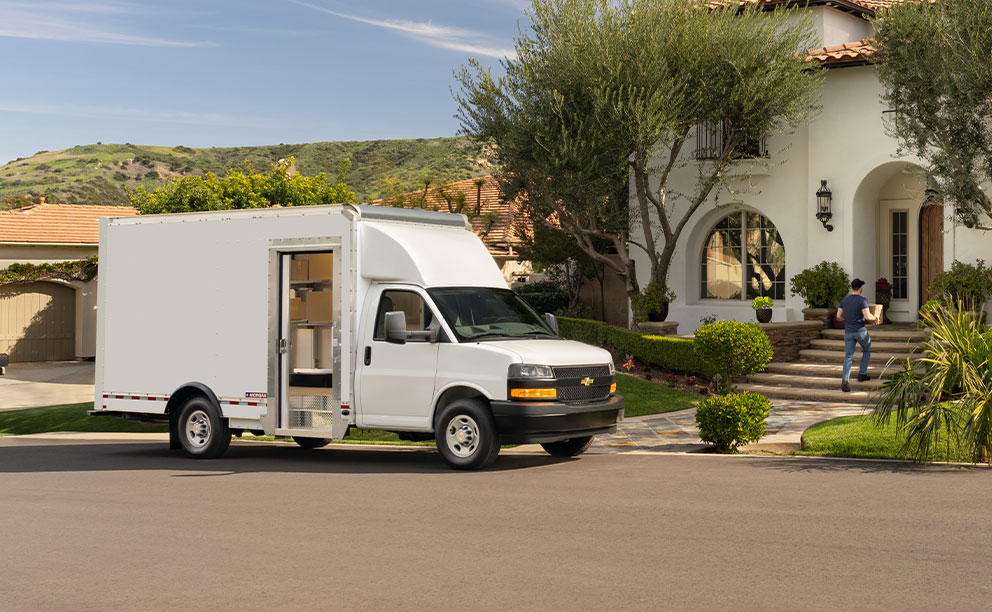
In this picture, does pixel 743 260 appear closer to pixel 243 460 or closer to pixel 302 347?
pixel 302 347

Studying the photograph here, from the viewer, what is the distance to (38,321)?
32.3 meters

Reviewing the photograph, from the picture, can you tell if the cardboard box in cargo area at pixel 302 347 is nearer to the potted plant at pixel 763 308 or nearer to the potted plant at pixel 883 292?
the potted plant at pixel 763 308

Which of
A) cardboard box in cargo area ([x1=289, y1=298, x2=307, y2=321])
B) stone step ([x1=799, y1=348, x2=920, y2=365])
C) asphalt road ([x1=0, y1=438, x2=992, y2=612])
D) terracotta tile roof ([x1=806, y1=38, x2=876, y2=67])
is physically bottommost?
asphalt road ([x1=0, y1=438, x2=992, y2=612])

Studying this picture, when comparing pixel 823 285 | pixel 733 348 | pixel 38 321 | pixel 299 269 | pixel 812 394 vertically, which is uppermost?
pixel 823 285

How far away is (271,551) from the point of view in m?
7.74

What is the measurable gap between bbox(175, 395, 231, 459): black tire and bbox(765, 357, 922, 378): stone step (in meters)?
11.6

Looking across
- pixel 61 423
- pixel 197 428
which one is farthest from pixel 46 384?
pixel 197 428

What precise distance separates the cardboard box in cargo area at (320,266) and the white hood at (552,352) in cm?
266

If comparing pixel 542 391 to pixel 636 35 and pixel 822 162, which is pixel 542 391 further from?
pixel 822 162

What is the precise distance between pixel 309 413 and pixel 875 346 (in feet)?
41.6

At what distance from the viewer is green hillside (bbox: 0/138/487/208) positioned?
84250mm

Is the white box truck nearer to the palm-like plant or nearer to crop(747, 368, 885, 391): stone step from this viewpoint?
the palm-like plant

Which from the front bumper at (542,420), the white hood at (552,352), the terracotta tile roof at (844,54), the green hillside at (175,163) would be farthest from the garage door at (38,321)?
the green hillside at (175,163)

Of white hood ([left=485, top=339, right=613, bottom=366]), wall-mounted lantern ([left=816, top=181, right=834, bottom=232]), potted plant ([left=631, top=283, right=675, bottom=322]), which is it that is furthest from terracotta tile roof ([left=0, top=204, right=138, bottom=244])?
white hood ([left=485, top=339, right=613, bottom=366])
